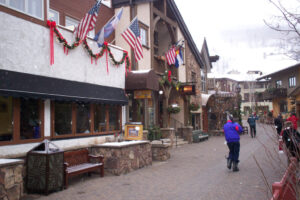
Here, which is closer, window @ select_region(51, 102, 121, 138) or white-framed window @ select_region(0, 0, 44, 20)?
white-framed window @ select_region(0, 0, 44, 20)

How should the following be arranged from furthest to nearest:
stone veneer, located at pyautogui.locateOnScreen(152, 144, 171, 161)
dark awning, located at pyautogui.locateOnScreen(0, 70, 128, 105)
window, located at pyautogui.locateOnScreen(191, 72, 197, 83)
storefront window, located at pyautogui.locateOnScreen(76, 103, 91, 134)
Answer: window, located at pyautogui.locateOnScreen(191, 72, 197, 83)
stone veneer, located at pyautogui.locateOnScreen(152, 144, 171, 161)
storefront window, located at pyautogui.locateOnScreen(76, 103, 91, 134)
dark awning, located at pyautogui.locateOnScreen(0, 70, 128, 105)

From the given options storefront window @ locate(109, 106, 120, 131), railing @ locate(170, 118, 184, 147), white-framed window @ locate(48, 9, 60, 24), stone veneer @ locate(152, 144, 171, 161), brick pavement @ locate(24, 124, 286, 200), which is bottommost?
brick pavement @ locate(24, 124, 286, 200)

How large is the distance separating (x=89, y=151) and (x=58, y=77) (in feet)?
8.76

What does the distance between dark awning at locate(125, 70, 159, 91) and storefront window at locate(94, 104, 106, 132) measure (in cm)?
189

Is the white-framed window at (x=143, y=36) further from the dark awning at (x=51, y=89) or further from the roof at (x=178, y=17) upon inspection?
the dark awning at (x=51, y=89)

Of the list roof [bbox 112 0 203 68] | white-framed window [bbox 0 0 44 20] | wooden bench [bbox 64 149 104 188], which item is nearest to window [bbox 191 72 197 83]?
roof [bbox 112 0 203 68]

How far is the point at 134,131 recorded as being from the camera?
11.8 meters

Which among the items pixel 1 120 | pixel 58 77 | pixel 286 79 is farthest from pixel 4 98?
pixel 286 79

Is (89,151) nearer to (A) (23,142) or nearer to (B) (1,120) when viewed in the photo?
(A) (23,142)

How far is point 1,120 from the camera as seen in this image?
7746mm

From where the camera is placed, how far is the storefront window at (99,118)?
A: 37.7 feet

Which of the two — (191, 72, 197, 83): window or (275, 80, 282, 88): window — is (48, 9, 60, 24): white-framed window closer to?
(191, 72, 197, 83): window

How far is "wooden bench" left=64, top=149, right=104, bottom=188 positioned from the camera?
8.59m

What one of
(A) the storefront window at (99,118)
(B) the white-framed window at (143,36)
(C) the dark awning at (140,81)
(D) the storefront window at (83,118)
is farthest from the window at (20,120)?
(B) the white-framed window at (143,36)
